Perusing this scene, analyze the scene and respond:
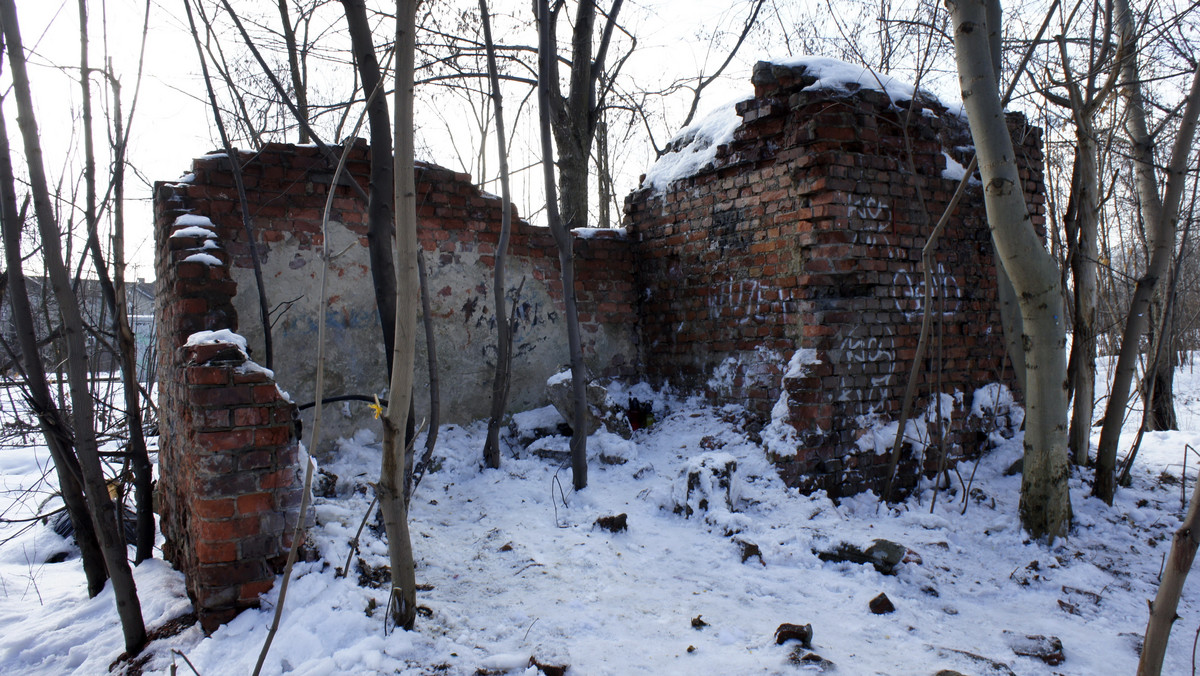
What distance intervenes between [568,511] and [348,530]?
1249 mm

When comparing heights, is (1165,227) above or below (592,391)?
above

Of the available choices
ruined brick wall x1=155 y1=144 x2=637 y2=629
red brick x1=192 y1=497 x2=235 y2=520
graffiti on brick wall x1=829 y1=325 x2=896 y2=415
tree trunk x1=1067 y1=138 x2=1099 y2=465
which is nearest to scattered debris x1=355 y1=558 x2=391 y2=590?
ruined brick wall x1=155 y1=144 x2=637 y2=629

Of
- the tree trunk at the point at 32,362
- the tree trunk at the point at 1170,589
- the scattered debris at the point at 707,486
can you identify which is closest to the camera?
the tree trunk at the point at 1170,589

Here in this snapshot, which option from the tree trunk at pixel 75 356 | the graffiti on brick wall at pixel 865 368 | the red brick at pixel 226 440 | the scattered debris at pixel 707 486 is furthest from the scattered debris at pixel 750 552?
the tree trunk at pixel 75 356

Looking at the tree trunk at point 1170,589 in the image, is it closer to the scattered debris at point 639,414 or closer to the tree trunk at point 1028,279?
the tree trunk at point 1028,279

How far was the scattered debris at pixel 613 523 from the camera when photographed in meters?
3.53

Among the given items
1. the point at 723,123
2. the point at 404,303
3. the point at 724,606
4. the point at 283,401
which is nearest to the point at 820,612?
the point at 724,606

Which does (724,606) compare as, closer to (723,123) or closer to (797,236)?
(797,236)

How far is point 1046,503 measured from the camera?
3.55 meters

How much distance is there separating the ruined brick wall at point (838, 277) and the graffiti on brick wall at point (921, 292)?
1 centimetres

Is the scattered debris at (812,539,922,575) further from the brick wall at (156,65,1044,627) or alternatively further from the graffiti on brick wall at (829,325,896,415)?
the graffiti on brick wall at (829,325,896,415)

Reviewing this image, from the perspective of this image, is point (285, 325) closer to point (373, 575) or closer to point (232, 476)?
point (232, 476)

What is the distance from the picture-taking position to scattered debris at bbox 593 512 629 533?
3527 mm

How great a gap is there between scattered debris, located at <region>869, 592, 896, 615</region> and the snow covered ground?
0.04 m
